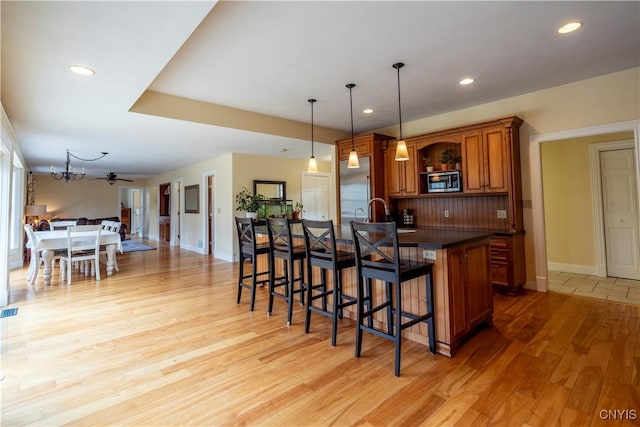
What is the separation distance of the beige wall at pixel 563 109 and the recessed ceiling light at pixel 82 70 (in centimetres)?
457

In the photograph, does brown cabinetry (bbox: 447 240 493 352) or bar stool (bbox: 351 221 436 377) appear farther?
brown cabinetry (bbox: 447 240 493 352)

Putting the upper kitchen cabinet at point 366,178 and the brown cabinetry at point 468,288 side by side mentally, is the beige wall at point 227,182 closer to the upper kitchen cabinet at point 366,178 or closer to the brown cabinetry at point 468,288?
the upper kitchen cabinet at point 366,178

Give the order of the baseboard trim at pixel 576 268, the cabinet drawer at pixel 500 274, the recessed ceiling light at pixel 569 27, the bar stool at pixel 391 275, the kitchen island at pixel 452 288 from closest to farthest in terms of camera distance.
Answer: the bar stool at pixel 391 275 < the kitchen island at pixel 452 288 < the recessed ceiling light at pixel 569 27 < the cabinet drawer at pixel 500 274 < the baseboard trim at pixel 576 268

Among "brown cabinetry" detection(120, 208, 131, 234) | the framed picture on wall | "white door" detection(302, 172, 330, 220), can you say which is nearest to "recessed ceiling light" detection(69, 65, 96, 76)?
"white door" detection(302, 172, 330, 220)

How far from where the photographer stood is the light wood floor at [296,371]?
1.62 meters

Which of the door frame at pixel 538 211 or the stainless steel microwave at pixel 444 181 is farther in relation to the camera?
the stainless steel microwave at pixel 444 181

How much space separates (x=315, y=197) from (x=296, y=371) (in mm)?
5618

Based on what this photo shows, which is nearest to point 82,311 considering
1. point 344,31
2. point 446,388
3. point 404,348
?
point 404,348

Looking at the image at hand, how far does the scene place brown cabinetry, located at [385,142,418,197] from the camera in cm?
459

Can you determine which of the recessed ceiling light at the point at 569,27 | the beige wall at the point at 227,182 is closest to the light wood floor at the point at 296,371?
the recessed ceiling light at the point at 569,27

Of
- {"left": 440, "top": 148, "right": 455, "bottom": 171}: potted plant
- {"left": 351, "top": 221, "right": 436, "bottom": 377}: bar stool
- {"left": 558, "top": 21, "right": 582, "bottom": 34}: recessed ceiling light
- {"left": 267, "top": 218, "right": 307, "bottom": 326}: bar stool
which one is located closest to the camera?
{"left": 351, "top": 221, "right": 436, "bottom": 377}: bar stool

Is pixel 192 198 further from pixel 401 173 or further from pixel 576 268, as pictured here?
pixel 576 268

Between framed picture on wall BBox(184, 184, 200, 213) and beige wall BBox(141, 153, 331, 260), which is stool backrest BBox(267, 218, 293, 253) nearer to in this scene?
beige wall BBox(141, 153, 331, 260)

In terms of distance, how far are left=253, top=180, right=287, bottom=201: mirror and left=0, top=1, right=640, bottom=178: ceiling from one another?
1.93 metres
